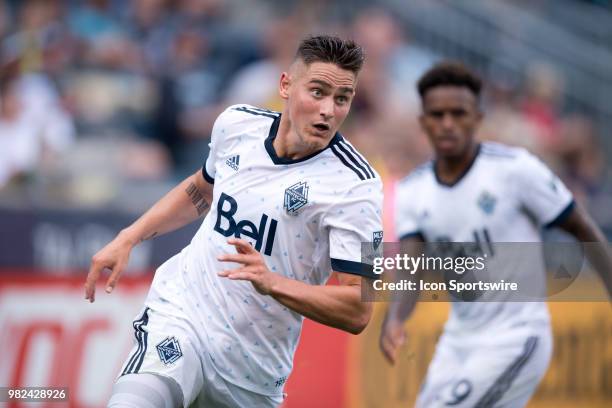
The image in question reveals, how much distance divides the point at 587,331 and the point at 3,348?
5.37m

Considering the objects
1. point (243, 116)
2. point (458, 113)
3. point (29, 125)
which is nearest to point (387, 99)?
Answer: point (29, 125)

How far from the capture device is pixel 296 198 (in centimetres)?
545

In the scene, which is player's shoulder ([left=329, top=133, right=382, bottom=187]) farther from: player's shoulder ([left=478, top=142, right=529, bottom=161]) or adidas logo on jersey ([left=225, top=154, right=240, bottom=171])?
player's shoulder ([left=478, top=142, right=529, bottom=161])

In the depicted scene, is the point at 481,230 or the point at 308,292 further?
the point at 481,230

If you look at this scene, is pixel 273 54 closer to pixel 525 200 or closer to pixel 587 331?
pixel 587 331

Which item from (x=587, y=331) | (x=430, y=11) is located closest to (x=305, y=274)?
(x=587, y=331)

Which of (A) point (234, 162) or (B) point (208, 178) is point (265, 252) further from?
(B) point (208, 178)

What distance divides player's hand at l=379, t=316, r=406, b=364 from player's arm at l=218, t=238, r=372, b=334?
1.63 meters

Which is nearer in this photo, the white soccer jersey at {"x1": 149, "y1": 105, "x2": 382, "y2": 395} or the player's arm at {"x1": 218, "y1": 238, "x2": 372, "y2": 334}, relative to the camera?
the player's arm at {"x1": 218, "y1": 238, "x2": 372, "y2": 334}

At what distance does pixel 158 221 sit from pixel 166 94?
20.8ft

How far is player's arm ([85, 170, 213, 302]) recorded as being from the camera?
223 inches

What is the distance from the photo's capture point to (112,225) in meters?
9.56

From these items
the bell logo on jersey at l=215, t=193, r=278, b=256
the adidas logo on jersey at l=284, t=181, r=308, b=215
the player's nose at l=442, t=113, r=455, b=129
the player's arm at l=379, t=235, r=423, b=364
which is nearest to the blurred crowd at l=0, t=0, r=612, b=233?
the player's arm at l=379, t=235, r=423, b=364

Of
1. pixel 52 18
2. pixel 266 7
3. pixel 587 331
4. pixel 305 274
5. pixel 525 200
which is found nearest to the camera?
pixel 305 274
